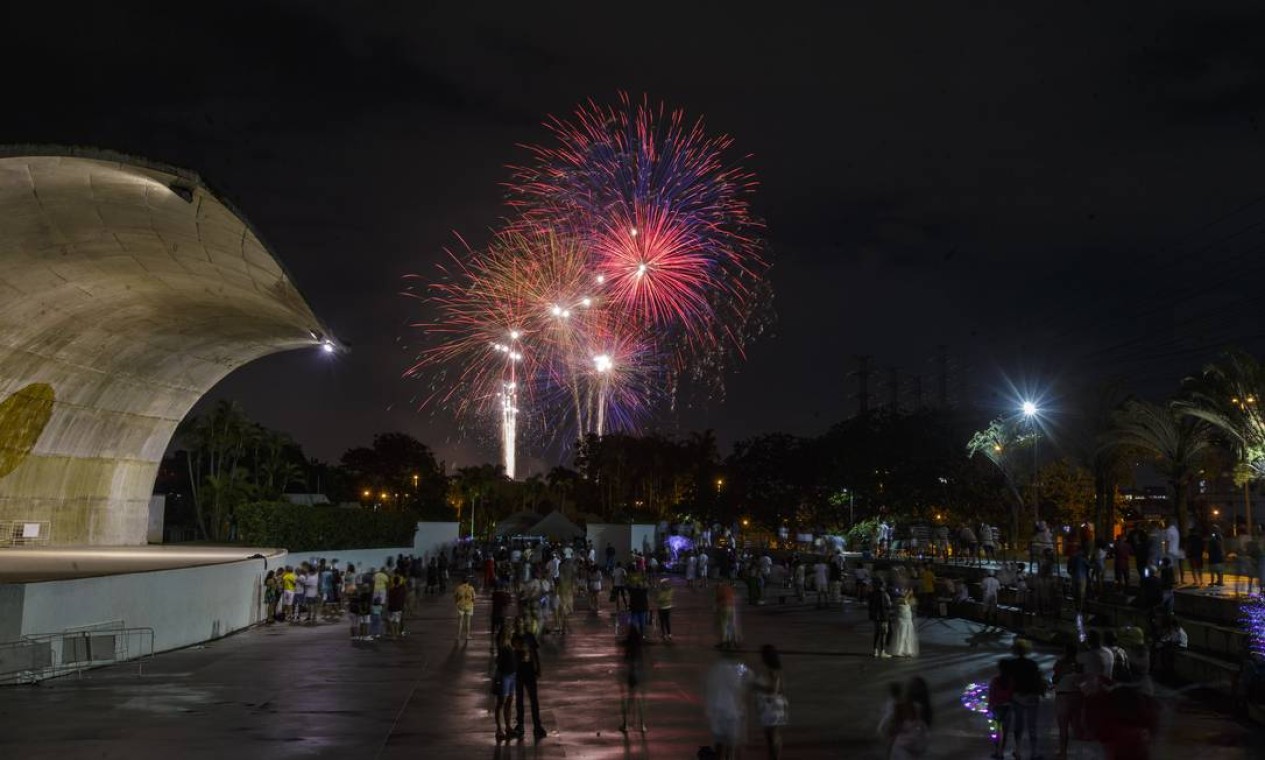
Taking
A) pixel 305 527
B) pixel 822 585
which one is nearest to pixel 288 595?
pixel 305 527

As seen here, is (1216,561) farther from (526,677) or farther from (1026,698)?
(526,677)

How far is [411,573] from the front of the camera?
109 ft

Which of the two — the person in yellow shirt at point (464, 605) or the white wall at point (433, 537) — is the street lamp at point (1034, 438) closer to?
the person in yellow shirt at point (464, 605)

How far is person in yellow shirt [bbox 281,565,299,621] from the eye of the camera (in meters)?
26.8

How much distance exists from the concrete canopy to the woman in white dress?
14721mm

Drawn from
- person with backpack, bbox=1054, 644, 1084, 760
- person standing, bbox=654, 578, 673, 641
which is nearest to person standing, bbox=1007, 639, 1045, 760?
person with backpack, bbox=1054, 644, 1084, 760

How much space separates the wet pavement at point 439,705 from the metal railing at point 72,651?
0.34 m

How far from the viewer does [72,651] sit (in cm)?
1642

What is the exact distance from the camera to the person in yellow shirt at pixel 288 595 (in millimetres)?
26828

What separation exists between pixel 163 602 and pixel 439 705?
861cm

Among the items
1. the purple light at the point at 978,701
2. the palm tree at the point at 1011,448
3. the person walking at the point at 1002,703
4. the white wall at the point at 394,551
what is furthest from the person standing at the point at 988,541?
the person walking at the point at 1002,703

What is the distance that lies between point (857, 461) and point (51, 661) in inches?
1886

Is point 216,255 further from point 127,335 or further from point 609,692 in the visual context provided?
point 609,692

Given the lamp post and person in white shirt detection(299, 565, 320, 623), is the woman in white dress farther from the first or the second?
the lamp post
